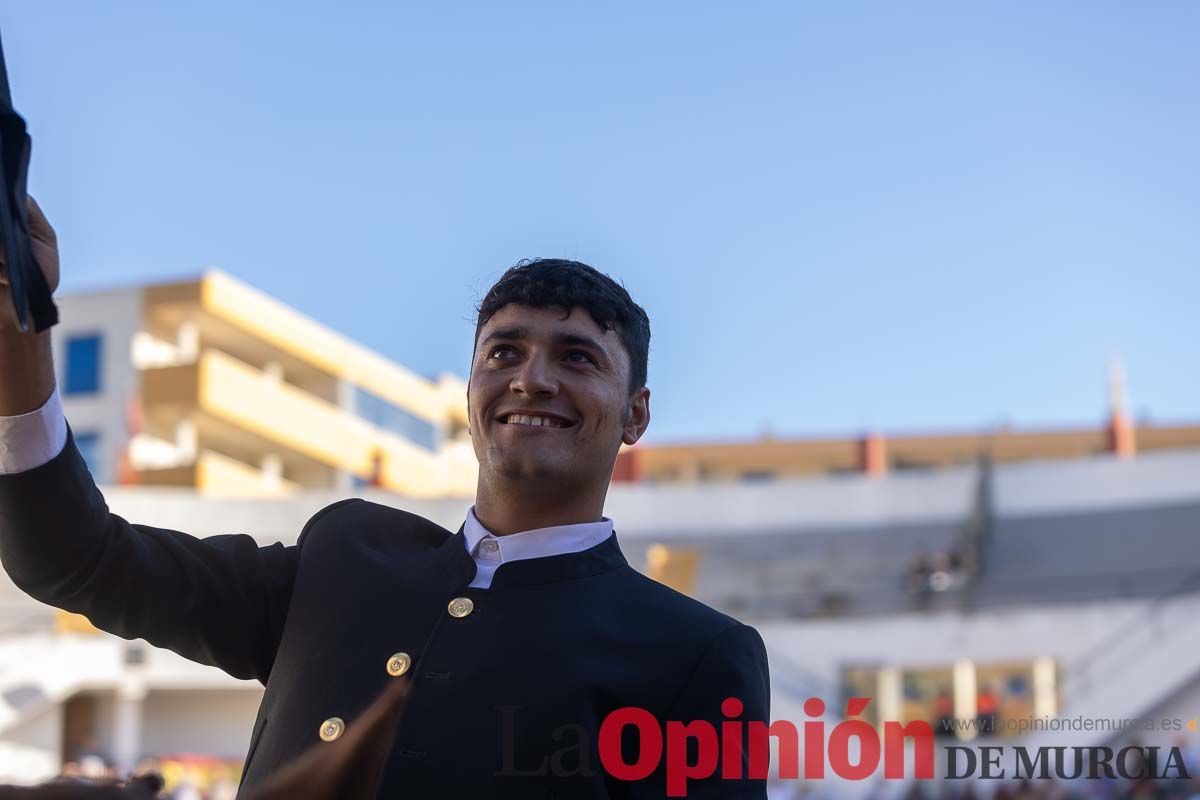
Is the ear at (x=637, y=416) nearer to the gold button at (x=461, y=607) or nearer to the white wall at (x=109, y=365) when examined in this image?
the gold button at (x=461, y=607)

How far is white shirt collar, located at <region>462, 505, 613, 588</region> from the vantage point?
234 centimetres

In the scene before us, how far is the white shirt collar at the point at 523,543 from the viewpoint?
7.66 feet

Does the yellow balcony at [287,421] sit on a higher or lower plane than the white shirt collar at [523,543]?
higher

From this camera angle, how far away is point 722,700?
217 centimetres

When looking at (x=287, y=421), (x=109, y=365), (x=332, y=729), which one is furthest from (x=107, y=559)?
(x=287, y=421)

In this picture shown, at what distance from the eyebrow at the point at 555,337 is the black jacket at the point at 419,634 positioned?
29cm

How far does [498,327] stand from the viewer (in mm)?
2354

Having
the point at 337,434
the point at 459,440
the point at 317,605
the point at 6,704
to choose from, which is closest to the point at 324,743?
the point at 317,605

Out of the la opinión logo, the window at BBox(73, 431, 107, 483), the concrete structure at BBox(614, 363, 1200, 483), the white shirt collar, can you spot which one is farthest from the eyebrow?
the concrete structure at BBox(614, 363, 1200, 483)

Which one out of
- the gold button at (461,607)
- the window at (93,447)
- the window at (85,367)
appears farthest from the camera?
the window at (85,367)

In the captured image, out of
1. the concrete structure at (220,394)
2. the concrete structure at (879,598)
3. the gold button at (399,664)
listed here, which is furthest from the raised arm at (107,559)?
the concrete structure at (220,394)

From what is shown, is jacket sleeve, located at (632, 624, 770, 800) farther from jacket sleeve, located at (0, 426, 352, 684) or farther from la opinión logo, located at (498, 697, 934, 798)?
jacket sleeve, located at (0, 426, 352, 684)

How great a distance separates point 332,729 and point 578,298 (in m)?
0.67

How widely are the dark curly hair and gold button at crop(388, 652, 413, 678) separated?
0.48 meters
